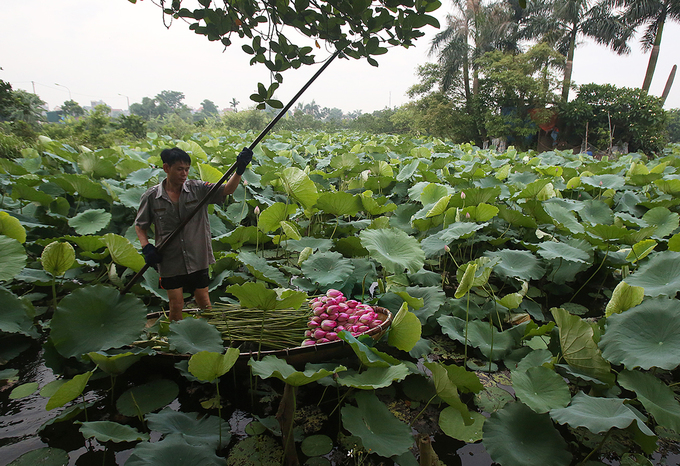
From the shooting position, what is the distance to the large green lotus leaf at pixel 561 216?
2467 millimetres

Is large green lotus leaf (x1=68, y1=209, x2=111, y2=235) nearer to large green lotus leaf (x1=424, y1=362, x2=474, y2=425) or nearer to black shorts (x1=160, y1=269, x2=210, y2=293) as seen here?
black shorts (x1=160, y1=269, x2=210, y2=293)

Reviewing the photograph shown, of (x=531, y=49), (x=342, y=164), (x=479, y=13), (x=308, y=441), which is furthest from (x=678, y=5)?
(x=308, y=441)

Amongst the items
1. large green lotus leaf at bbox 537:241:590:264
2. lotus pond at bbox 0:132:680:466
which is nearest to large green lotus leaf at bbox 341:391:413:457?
lotus pond at bbox 0:132:680:466

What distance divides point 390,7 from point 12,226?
1.83m

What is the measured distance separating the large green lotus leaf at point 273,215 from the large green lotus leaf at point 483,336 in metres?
1.11

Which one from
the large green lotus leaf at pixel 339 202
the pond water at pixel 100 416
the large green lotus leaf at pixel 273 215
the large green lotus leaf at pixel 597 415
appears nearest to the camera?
the large green lotus leaf at pixel 597 415

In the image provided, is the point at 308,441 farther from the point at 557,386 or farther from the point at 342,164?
the point at 342,164

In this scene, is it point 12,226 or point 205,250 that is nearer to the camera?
point 12,226

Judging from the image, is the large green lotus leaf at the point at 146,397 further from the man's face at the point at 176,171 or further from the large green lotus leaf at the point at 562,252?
the large green lotus leaf at the point at 562,252

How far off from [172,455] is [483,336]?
1.35m

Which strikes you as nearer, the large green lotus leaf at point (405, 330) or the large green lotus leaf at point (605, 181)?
the large green lotus leaf at point (405, 330)

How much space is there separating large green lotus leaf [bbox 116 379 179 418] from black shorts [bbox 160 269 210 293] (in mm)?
441

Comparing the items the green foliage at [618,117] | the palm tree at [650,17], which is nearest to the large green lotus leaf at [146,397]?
the green foliage at [618,117]

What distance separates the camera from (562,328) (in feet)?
4.30
